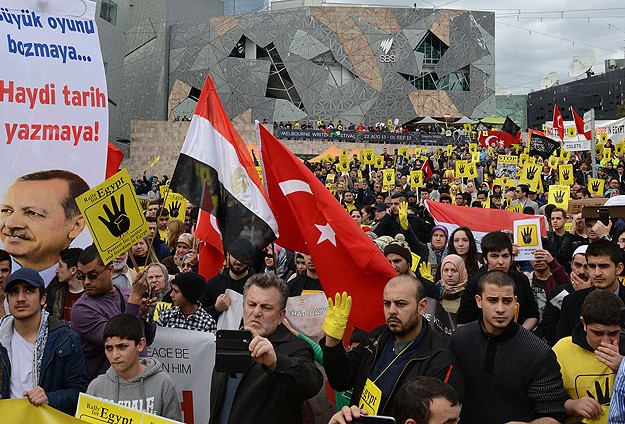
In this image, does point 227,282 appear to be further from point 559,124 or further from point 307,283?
point 559,124

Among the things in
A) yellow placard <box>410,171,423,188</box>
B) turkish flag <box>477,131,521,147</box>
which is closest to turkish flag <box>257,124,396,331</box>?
yellow placard <box>410,171,423,188</box>

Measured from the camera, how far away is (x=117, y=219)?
4789mm

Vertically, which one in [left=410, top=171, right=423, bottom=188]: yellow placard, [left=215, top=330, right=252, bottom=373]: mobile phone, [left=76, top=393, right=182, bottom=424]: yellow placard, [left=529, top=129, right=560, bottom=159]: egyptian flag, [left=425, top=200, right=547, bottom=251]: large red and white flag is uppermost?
[left=529, top=129, right=560, bottom=159]: egyptian flag

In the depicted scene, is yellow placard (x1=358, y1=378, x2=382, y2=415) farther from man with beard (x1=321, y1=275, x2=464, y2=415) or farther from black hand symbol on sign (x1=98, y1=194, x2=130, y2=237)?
black hand symbol on sign (x1=98, y1=194, x2=130, y2=237)

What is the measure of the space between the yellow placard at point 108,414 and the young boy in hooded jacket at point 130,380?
0.42 metres

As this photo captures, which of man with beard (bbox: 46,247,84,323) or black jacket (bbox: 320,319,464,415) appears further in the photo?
man with beard (bbox: 46,247,84,323)

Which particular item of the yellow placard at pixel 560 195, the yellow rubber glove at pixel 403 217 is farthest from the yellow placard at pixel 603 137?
the yellow rubber glove at pixel 403 217

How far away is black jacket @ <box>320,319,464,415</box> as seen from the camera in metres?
3.70

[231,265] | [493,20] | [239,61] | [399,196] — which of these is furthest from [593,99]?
[231,265]

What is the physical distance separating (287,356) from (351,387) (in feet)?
1.94

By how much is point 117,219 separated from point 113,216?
1.2 inches

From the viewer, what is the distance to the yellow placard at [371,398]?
3.63m

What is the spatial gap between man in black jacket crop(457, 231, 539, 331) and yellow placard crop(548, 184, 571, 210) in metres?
5.44

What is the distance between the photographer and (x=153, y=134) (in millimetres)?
38500
